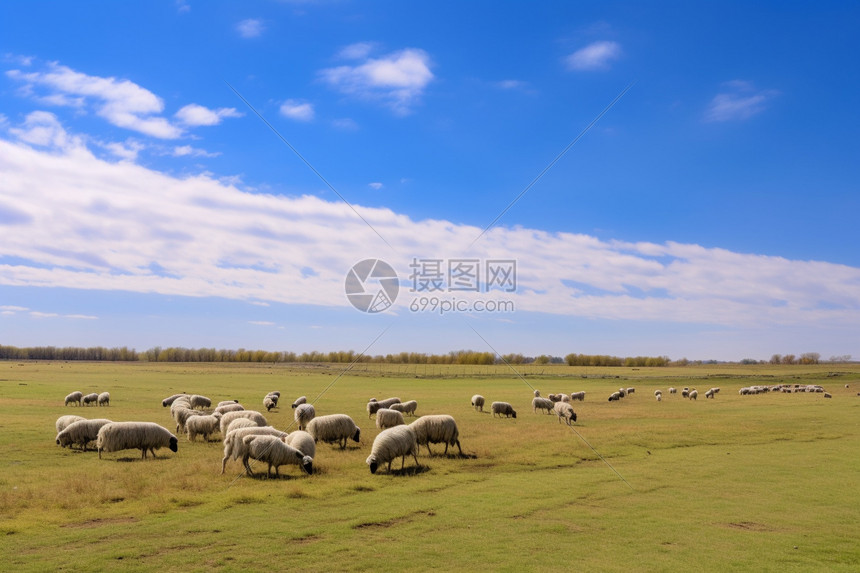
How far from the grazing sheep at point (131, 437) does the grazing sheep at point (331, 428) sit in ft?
18.1

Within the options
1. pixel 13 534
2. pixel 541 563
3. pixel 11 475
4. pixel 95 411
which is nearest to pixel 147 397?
pixel 95 411

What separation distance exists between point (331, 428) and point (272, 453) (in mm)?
5213

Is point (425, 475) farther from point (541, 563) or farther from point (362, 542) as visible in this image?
point (541, 563)

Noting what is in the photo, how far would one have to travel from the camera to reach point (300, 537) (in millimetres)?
11859

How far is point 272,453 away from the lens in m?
17.9

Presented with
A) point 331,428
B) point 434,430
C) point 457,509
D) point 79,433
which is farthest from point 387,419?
point 457,509

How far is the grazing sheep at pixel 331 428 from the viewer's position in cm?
2291

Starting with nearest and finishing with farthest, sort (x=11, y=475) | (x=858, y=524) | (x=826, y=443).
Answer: (x=858, y=524), (x=11, y=475), (x=826, y=443)

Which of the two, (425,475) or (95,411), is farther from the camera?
(95,411)

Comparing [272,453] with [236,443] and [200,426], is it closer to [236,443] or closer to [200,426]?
[236,443]

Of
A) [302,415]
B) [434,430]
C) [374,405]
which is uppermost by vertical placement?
[434,430]

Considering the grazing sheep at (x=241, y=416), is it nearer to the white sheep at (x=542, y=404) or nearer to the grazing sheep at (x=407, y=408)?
the grazing sheep at (x=407, y=408)

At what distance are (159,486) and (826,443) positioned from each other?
28.3 metres

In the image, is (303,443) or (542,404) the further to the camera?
(542,404)
